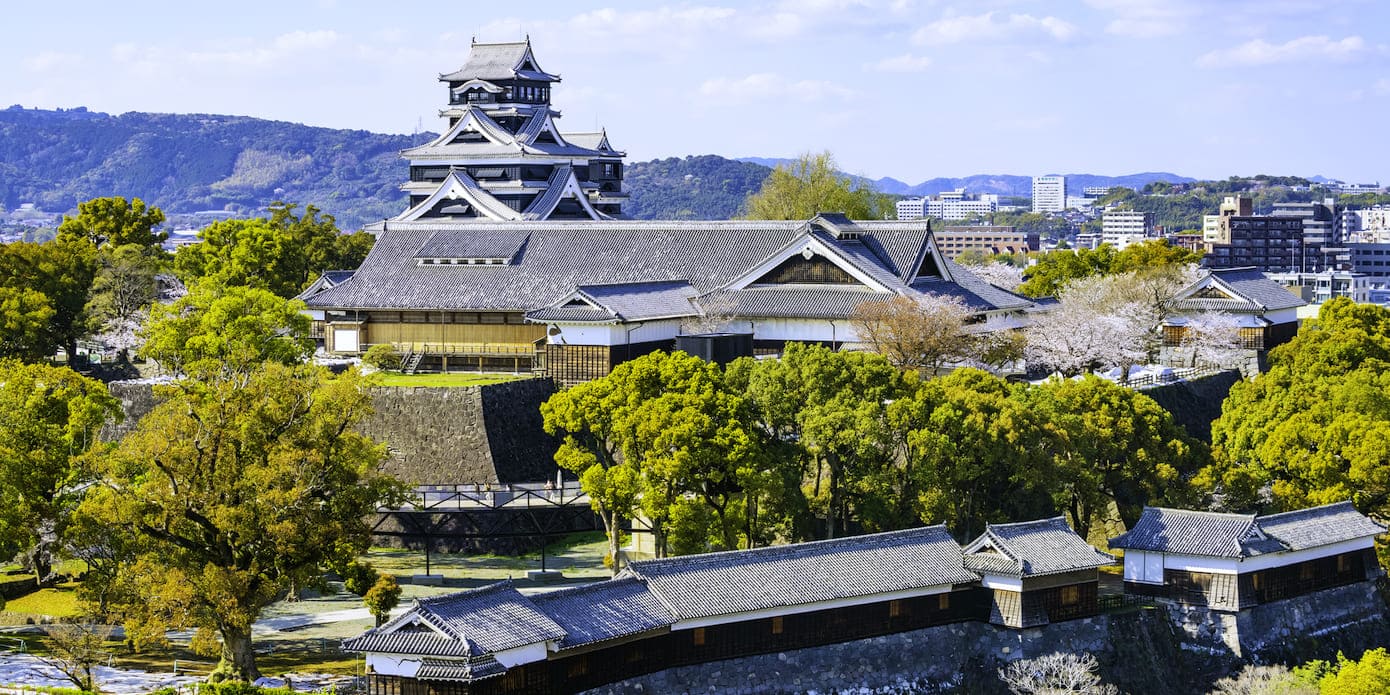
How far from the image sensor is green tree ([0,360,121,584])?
29625 mm

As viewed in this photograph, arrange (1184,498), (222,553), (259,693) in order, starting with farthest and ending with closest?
(1184,498)
(222,553)
(259,693)

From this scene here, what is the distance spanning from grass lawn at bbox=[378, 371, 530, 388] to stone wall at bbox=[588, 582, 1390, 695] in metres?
13.6

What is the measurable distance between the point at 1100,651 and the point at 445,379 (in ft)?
57.7

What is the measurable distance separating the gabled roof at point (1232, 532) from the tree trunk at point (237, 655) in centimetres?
1614

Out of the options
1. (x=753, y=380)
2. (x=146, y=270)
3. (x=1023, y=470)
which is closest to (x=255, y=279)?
(x=146, y=270)

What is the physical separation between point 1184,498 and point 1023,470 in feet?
14.1

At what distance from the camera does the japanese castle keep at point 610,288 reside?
138 feet

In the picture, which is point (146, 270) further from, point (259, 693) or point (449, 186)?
point (259, 693)

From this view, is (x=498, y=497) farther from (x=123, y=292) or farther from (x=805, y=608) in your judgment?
(x=123, y=292)

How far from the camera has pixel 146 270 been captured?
51.6 metres

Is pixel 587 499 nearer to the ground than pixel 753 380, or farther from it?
nearer to the ground

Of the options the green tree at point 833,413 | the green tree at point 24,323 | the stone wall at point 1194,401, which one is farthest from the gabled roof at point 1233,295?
the green tree at point 24,323

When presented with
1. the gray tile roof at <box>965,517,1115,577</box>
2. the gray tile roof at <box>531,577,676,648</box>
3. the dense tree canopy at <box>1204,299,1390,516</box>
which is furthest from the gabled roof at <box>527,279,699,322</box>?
the gray tile roof at <box>531,577,676,648</box>

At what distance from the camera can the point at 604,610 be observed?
89.9ft
